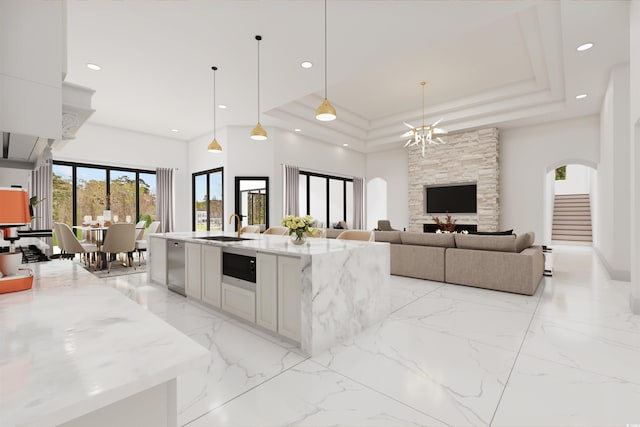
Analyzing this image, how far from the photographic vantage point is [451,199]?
8055 mm

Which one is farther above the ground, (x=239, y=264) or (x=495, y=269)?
(x=239, y=264)

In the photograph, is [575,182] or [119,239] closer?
[119,239]

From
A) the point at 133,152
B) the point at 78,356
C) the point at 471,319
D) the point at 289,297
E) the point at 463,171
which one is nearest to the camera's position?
the point at 78,356

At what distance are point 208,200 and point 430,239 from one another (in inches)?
243

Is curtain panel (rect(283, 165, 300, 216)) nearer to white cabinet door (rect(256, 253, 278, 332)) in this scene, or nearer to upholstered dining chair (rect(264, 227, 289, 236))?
upholstered dining chair (rect(264, 227, 289, 236))

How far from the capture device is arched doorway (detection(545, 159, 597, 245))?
9484 millimetres

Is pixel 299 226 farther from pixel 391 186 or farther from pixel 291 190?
pixel 391 186

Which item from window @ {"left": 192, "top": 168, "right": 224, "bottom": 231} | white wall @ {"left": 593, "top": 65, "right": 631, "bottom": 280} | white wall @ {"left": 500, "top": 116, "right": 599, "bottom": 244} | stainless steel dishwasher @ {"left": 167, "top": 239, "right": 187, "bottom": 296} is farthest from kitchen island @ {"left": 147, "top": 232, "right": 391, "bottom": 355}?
white wall @ {"left": 500, "top": 116, "right": 599, "bottom": 244}

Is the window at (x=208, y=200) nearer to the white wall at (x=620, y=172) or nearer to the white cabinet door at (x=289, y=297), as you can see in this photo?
the white cabinet door at (x=289, y=297)

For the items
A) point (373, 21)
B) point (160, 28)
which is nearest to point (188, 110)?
point (160, 28)

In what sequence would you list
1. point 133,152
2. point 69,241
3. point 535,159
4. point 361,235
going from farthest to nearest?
point 133,152, point 535,159, point 69,241, point 361,235

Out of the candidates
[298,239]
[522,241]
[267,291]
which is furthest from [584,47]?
[267,291]

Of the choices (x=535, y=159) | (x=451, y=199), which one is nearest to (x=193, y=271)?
(x=451, y=199)

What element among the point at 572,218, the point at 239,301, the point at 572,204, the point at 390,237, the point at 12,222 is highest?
the point at 572,204
